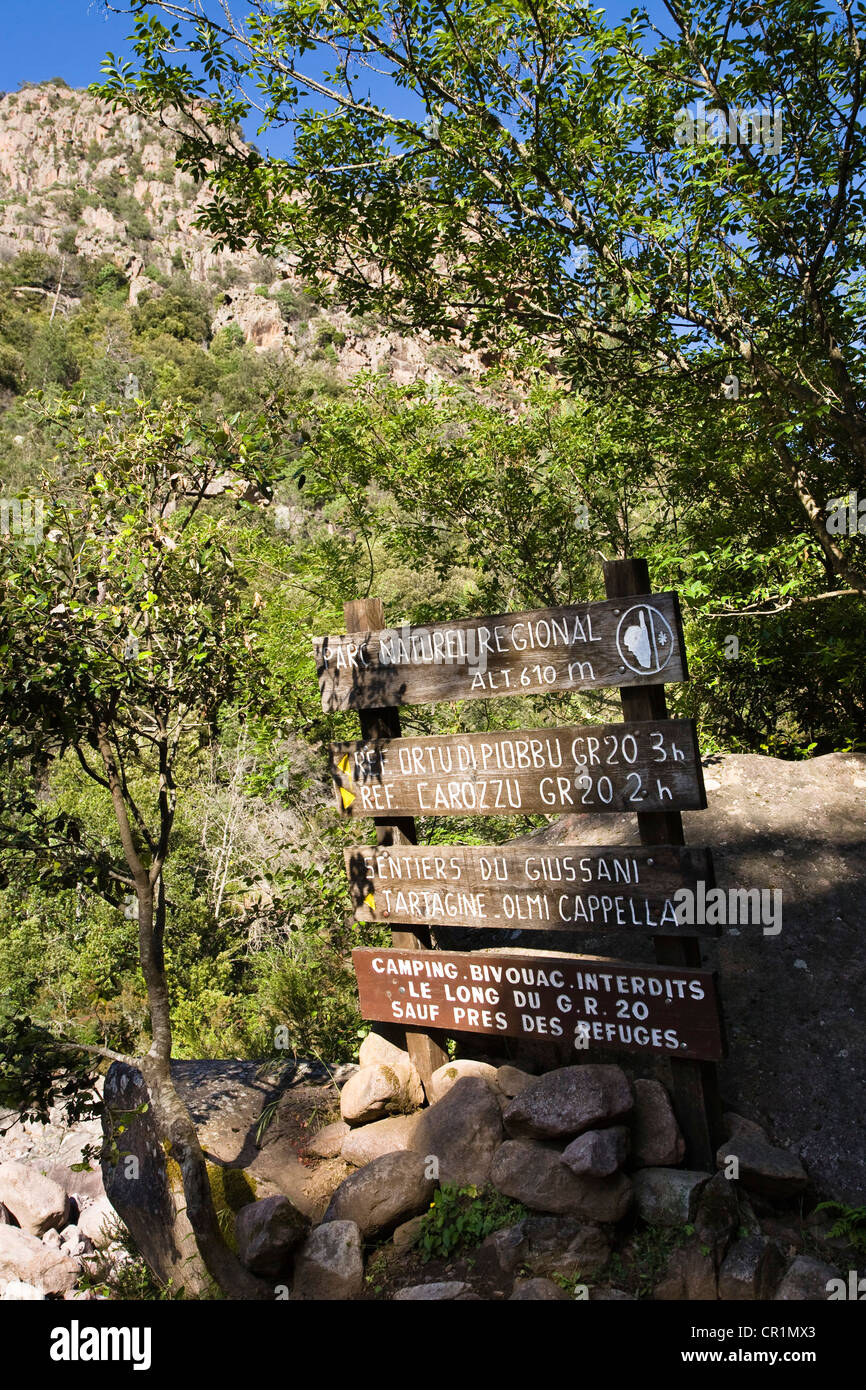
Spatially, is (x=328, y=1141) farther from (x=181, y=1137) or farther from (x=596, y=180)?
(x=596, y=180)

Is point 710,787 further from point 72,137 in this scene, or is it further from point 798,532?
point 72,137

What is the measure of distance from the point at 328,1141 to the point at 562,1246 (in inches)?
70.8

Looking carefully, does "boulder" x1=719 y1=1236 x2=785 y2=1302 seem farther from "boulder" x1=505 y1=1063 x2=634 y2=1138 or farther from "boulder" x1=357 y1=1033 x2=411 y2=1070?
"boulder" x1=357 y1=1033 x2=411 y2=1070

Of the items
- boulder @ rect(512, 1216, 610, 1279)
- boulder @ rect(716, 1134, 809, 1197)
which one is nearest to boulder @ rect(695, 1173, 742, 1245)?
boulder @ rect(716, 1134, 809, 1197)

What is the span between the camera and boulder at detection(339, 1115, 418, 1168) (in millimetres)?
4738

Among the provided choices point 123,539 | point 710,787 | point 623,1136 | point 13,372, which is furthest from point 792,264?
point 13,372

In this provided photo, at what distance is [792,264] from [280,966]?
7.94m

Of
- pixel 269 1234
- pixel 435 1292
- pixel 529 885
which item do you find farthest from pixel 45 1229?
pixel 529 885

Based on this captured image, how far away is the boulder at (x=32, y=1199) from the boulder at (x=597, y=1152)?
485 centimetres

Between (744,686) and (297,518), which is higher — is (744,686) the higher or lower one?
the lower one

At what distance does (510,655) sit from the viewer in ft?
15.0

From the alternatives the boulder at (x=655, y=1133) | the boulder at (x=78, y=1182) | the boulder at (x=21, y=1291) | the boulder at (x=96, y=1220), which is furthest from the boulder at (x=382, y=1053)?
the boulder at (x=78, y=1182)

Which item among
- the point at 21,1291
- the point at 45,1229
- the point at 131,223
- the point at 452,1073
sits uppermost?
the point at 131,223

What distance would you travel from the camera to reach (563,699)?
1153 cm
